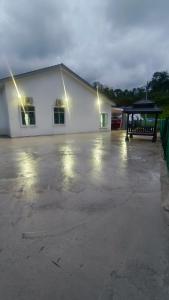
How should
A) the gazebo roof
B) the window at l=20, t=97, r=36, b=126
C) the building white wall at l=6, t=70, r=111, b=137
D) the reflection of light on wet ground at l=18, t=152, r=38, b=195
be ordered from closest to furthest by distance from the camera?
the reflection of light on wet ground at l=18, t=152, r=38, b=195 < the gazebo roof < the building white wall at l=6, t=70, r=111, b=137 < the window at l=20, t=97, r=36, b=126

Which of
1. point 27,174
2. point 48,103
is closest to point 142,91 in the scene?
point 48,103

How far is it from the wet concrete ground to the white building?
34.2 feet

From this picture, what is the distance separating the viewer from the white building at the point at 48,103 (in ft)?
44.2

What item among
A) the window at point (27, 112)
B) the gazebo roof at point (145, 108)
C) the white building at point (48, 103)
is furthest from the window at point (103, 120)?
the window at point (27, 112)

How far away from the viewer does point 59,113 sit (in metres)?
15.9

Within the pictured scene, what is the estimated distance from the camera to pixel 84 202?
3277 mm

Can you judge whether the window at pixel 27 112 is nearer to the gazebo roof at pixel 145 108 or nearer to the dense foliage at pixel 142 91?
the gazebo roof at pixel 145 108

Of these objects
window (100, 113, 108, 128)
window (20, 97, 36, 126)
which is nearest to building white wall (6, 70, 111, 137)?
window (20, 97, 36, 126)

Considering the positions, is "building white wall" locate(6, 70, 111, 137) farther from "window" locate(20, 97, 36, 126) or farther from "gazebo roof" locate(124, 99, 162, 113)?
"gazebo roof" locate(124, 99, 162, 113)

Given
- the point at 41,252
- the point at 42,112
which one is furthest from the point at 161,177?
the point at 42,112

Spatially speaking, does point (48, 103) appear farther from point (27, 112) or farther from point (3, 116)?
point (3, 116)

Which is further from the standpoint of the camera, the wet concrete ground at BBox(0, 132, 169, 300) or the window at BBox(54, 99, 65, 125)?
the window at BBox(54, 99, 65, 125)

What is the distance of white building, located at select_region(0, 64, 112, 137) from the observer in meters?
13.5

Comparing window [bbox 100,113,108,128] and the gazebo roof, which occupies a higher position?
the gazebo roof
